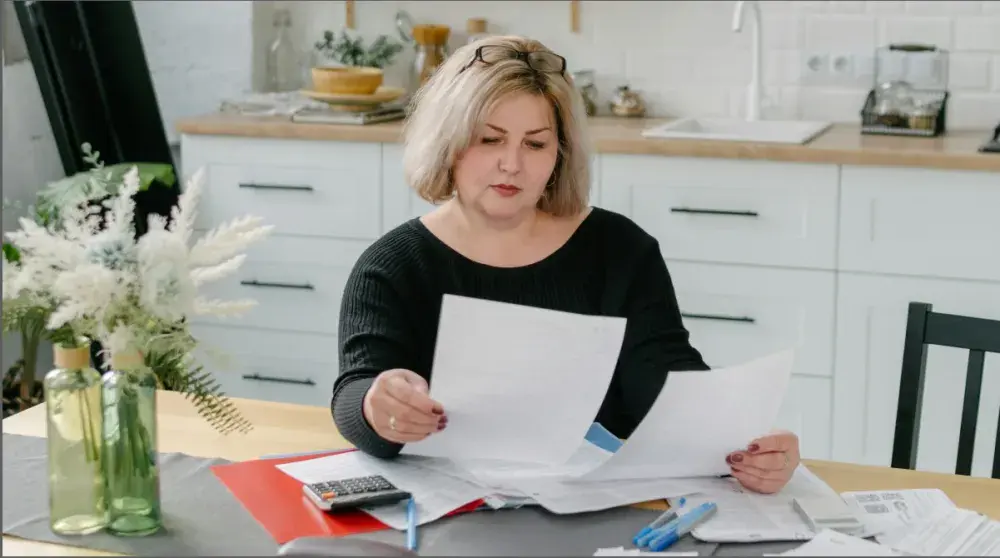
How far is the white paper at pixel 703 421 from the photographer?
4.77ft

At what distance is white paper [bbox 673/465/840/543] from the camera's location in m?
1.36

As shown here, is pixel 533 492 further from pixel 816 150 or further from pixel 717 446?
pixel 816 150

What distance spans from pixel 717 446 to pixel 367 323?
1.67 feet

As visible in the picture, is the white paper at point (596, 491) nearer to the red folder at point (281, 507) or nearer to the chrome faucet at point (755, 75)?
the red folder at point (281, 507)

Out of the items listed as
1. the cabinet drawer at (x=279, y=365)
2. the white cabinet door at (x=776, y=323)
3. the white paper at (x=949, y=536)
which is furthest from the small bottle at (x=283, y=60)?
the white paper at (x=949, y=536)

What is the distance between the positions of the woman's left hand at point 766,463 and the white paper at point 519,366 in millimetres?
187

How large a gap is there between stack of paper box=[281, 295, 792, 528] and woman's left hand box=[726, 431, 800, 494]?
0.01 m

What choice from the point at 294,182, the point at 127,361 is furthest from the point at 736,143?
the point at 127,361

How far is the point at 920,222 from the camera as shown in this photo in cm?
295

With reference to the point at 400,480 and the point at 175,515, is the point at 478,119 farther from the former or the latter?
the point at 175,515

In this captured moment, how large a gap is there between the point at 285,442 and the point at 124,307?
1.35ft

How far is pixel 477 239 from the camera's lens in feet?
6.15

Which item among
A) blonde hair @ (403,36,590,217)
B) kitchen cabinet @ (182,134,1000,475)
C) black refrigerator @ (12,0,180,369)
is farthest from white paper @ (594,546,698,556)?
black refrigerator @ (12,0,180,369)

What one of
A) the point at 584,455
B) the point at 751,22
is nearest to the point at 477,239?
the point at 584,455
